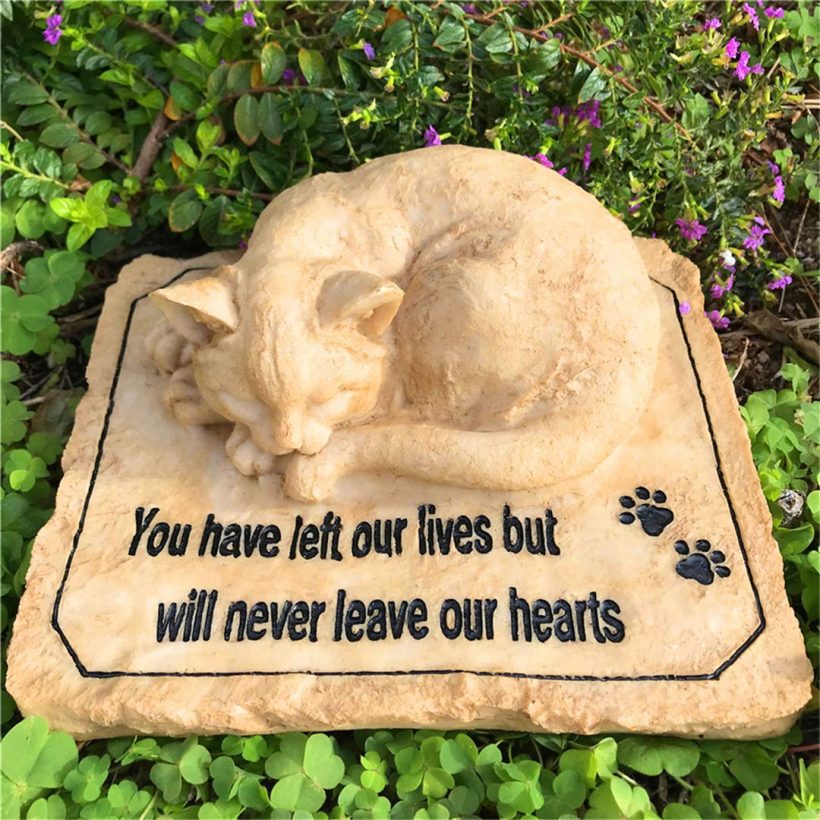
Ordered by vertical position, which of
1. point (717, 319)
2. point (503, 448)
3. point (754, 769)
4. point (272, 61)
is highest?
point (272, 61)

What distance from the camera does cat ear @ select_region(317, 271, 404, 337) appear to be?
1979mm

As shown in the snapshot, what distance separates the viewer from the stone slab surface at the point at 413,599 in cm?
197

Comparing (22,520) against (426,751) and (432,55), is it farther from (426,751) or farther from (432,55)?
(432,55)

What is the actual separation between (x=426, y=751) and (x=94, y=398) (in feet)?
4.95

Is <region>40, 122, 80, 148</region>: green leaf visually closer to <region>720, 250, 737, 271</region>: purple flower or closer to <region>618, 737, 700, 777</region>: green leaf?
<region>720, 250, 737, 271</region>: purple flower

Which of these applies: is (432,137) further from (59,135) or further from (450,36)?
(59,135)

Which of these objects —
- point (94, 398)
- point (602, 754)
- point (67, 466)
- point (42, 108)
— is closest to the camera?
point (602, 754)

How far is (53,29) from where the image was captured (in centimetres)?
284

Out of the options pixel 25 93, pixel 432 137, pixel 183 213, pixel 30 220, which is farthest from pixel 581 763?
pixel 25 93

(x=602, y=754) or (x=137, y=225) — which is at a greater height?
(x=137, y=225)

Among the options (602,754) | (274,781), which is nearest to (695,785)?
(602,754)

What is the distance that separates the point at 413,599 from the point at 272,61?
6.49 ft

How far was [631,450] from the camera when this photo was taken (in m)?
2.36

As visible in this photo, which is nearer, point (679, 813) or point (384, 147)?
point (679, 813)
